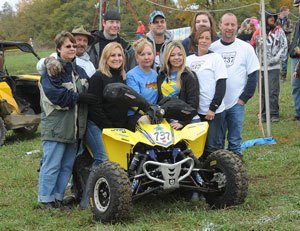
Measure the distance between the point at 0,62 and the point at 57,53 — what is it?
5293 millimetres

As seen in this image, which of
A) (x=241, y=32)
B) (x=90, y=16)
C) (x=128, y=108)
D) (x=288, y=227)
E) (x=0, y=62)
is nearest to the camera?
(x=288, y=227)

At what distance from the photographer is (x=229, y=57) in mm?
6012

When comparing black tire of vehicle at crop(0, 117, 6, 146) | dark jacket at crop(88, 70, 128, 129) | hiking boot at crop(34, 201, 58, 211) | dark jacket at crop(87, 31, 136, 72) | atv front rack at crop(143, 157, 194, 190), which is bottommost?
hiking boot at crop(34, 201, 58, 211)

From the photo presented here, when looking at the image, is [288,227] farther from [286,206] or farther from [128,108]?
[128,108]

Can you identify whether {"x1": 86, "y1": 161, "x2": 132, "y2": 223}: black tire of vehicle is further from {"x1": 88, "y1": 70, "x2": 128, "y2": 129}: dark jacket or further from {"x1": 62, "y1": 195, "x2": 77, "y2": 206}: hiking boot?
{"x1": 62, "y1": 195, "x2": 77, "y2": 206}: hiking boot

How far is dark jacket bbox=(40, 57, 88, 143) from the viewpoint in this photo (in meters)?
5.03

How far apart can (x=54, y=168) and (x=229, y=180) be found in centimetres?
180

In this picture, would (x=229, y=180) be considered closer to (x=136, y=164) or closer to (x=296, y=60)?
(x=136, y=164)

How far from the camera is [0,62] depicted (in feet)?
33.4

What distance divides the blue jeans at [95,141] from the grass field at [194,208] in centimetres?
62

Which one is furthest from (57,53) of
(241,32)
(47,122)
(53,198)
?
(241,32)

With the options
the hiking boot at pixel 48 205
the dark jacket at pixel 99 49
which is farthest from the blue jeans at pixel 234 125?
the hiking boot at pixel 48 205

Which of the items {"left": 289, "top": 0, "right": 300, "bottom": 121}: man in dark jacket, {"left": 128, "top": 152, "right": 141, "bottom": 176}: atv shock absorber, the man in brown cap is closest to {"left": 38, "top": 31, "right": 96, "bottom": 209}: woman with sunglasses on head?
the man in brown cap

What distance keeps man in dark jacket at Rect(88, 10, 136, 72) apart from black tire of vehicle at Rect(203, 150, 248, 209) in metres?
1.70
